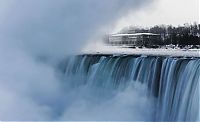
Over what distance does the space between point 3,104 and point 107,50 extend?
250 cm

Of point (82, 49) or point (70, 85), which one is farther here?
point (82, 49)

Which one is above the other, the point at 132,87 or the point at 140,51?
the point at 140,51

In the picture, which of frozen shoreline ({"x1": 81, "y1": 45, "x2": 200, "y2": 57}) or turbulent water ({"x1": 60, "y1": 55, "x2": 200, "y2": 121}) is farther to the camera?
frozen shoreline ({"x1": 81, "y1": 45, "x2": 200, "y2": 57})

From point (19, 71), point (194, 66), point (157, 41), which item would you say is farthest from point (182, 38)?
point (19, 71)

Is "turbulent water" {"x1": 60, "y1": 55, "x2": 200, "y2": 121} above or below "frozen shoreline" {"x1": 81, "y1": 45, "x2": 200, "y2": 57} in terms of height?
below

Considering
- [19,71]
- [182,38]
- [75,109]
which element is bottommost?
[75,109]

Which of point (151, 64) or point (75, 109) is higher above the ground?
point (151, 64)

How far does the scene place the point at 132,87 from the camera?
8203mm

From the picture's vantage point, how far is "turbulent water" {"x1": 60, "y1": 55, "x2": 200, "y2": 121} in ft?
22.7

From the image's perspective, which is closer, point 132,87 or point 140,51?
point 132,87

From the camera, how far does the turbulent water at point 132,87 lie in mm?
6914

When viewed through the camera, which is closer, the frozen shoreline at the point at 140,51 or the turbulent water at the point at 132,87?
the turbulent water at the point at 132,87

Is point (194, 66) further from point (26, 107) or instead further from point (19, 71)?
point (19, 71)

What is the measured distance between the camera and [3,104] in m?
9.23
